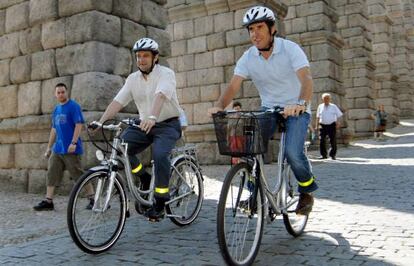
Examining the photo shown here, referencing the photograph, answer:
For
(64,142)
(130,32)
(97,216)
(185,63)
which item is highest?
(185,63)

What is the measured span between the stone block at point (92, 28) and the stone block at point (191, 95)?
195 inches

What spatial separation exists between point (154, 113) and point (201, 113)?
24.3 feet

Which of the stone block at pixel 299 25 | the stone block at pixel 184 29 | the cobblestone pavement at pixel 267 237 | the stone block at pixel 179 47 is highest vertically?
the stone block at pixel 299 25

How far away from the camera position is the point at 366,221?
15.2 feet

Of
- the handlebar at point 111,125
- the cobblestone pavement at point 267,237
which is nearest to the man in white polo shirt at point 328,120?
the cobblestone pavement at point 267,237

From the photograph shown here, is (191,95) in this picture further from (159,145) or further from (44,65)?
(159,145)

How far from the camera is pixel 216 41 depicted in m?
11.6

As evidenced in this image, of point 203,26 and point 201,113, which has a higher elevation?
point 203,26

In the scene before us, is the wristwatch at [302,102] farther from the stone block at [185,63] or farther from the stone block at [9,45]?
the stone block at [185,63]

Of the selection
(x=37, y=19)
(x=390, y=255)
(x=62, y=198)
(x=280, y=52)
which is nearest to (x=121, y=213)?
(x=280, y=52)

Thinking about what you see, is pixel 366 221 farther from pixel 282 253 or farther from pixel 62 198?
pixel 62 198

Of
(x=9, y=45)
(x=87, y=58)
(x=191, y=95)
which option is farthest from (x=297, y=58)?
(x=191, y=95)

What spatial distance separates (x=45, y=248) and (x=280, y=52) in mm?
2691

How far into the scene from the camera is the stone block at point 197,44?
38.7ft
